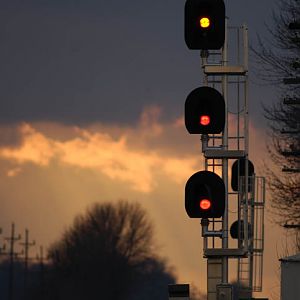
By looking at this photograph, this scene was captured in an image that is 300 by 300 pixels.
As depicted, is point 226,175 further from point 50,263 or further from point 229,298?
point 50,263

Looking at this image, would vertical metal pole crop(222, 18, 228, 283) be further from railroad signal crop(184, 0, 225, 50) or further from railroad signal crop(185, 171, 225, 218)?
railroad signal crop(184, 0, 225, 50)

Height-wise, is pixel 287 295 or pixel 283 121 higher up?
pixel 283 121

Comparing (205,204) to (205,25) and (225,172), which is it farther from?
(205,25)

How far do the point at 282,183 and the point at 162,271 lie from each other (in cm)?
9454

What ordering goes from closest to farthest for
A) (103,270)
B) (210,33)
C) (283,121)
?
1. (210,33)
2. (283,121)
3. (103,270)

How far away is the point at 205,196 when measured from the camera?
66.1 feet

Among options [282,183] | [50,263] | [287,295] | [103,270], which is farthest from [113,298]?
[287,295]

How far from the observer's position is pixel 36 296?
130000 millimetres

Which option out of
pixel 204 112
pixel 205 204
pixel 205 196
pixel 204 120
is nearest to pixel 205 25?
pixel 204 112

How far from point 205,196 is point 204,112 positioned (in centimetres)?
117

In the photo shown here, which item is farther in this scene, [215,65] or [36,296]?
[36,296]

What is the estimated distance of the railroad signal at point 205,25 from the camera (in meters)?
20.1

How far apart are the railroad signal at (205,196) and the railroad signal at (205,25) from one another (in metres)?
1.82

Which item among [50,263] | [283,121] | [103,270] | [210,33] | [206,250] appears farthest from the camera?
[50,263]
